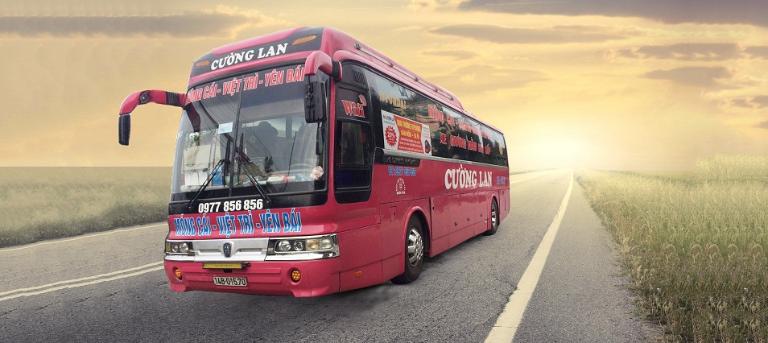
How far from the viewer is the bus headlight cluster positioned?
5563 millimetres

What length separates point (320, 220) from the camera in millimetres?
5000

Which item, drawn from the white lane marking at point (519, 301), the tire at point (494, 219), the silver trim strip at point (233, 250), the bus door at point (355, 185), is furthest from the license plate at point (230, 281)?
the tire at point (494, 219)

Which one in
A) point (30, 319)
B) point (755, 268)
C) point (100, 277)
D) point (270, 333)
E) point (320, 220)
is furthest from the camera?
point (100, 277)

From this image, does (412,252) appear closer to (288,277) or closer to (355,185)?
(355,185)

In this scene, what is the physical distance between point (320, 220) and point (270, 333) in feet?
3.75

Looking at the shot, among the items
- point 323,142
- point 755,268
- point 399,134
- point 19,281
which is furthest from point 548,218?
point 19,281

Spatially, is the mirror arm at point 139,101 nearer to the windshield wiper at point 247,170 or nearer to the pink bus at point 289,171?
the pink bus at point 289,171

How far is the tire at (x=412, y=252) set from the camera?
21.6 ft

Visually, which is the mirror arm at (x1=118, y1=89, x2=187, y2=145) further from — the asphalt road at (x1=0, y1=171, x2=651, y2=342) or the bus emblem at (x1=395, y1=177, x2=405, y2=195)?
the bus emblem at (x1=395, y1=177, x2=405, y2=195)

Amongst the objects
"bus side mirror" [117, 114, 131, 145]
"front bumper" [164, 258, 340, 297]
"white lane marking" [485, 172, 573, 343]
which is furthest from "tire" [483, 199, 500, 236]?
"bus side mirror" [117, 114, 131, 145]

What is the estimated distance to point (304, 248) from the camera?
16.3 feet

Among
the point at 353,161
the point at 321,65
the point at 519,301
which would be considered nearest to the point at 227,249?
the point at 353,161

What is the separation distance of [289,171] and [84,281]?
4308 mm

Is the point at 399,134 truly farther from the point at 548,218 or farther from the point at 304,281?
the point at 548,218
